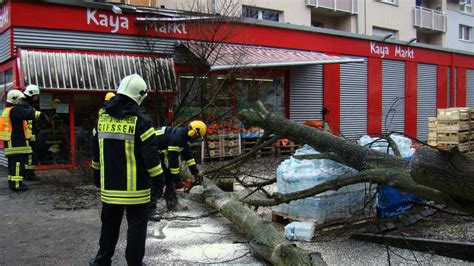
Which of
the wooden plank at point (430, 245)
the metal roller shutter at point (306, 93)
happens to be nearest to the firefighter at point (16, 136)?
the wooden plank at point (430, 245)

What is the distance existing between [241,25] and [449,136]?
667 centimetres

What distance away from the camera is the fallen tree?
262 cm

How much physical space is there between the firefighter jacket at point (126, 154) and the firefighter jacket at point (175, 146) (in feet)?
7.55

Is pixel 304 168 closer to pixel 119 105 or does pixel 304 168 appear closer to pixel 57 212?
pixel 119 105

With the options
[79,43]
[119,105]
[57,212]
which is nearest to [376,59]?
[79,43]

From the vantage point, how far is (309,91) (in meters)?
15.5

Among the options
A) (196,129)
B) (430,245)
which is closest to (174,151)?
(196,129)

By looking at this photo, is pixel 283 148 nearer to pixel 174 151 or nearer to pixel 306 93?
pixel 306 93

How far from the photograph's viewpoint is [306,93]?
15.4 meters

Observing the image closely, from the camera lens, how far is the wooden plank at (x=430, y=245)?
4.83 meters

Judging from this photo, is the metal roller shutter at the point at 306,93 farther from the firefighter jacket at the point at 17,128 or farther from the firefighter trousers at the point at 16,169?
the firefighter trousers at the point at 16,169

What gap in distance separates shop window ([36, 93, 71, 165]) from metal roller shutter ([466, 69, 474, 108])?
1964 centimetres

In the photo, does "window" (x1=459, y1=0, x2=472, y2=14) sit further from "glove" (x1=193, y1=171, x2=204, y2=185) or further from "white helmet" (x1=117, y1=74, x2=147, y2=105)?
"white helmet" (x1=117, y1=74, x2=147, y2=105)

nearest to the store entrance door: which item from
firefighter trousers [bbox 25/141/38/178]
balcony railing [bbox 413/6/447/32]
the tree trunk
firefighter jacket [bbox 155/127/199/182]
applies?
firefighter trousers [bbox 25/141/38/178]
